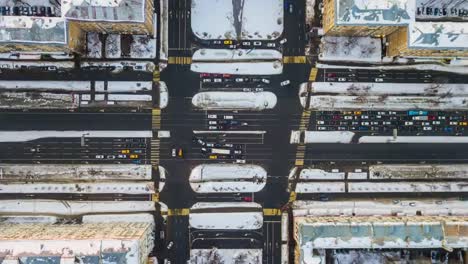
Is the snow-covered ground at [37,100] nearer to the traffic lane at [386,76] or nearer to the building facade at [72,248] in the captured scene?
the building facade at [72,248]

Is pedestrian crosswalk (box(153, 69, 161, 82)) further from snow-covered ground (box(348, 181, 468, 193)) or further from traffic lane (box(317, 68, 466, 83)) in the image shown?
snow-covered ground (box(348, 181, 468, 193))

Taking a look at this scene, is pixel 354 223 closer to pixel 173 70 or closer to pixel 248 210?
pixel 248 210

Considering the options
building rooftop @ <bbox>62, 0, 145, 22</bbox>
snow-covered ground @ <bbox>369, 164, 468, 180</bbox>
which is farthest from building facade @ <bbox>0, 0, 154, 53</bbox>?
snow-covered ground @ <bbox>369, 164, 468, 180</bbox>

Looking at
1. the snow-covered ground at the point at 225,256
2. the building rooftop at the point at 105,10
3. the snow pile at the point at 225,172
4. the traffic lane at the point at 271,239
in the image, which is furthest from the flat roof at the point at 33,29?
the traffic lane at the point at 271,239

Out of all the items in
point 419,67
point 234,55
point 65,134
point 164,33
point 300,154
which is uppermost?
point 164,33

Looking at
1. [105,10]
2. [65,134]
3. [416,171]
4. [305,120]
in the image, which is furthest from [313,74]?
[65,134]

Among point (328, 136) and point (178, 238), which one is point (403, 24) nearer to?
point (328, 136)
